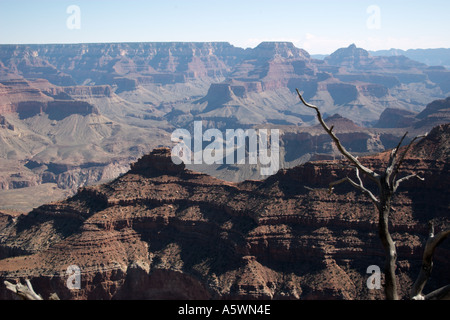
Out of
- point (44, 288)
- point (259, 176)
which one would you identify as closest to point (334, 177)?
point (44, 288)

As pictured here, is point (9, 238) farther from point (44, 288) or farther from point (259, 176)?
point (259, 176)

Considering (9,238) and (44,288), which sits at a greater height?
(9,238)

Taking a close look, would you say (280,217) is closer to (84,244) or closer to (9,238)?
(84,244)

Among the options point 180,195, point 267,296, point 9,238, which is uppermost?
point 180,195
